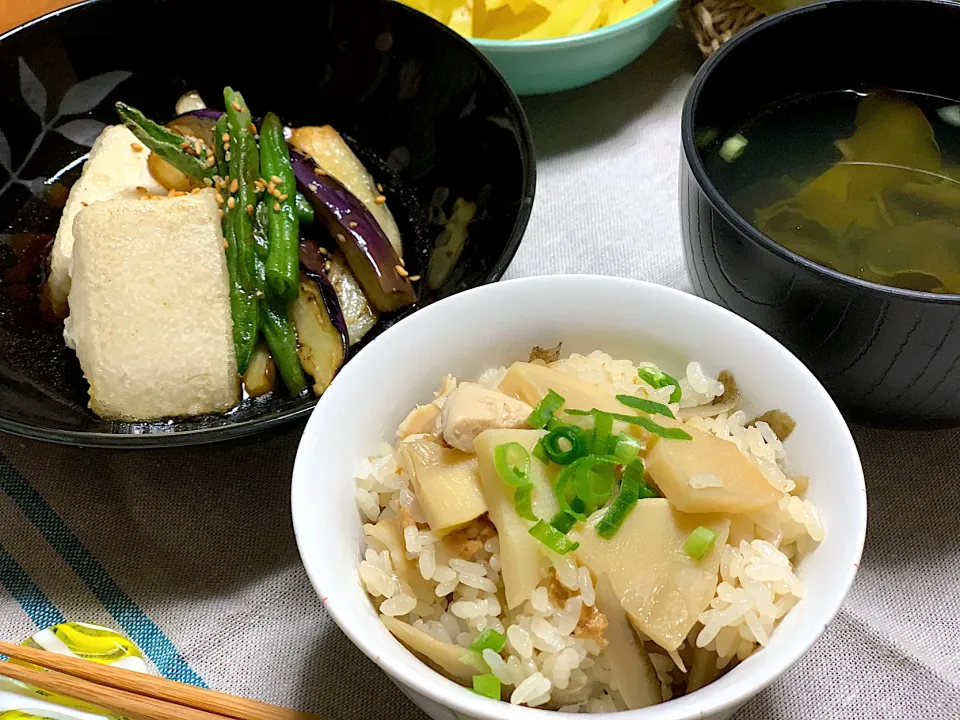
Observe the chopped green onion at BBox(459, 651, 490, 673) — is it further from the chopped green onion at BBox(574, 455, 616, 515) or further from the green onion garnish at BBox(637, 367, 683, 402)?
the green onion garnish at BBox(637, 367, 683, 402)

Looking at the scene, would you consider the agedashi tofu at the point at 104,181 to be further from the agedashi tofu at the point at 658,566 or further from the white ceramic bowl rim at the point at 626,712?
the agedashi tofu at the point at 658,566

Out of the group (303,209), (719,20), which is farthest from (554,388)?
(719,20)

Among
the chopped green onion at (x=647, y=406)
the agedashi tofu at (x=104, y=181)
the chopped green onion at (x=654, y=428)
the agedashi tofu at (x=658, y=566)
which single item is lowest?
the agedashi tofu at (x=658, y=566)

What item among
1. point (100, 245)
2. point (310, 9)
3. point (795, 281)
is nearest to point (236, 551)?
point (100, 245)

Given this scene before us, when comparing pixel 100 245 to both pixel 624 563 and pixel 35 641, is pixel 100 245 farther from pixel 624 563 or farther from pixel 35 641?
pixel 624 563

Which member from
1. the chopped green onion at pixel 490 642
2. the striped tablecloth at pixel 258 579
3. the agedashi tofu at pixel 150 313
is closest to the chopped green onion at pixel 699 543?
the chopped green onion at pixel 490 642

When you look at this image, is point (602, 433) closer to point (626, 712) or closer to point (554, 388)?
point (554, 388)
